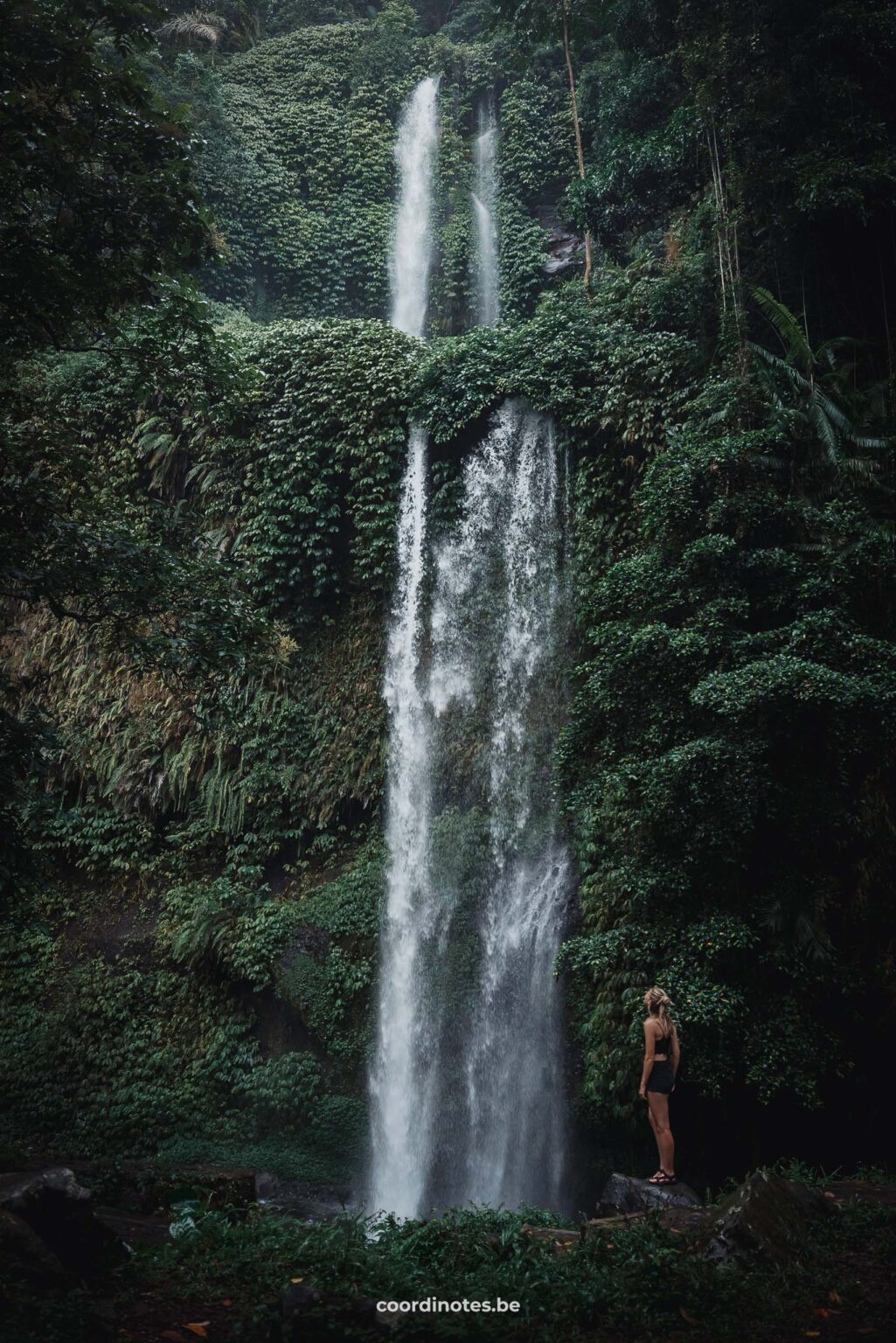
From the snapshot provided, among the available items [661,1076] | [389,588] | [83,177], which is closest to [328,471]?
[389,588]

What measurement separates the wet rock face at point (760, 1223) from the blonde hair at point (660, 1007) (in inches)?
55.8

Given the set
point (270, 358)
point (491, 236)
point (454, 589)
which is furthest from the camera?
point (491, 236)

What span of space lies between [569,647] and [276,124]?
17840 mm

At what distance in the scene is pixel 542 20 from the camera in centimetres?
1419

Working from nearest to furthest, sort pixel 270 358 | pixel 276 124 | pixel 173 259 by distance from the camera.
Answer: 1. pixel 173 259
2. pixel 270 358
3. pixel 276 124

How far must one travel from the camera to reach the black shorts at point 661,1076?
6188mm

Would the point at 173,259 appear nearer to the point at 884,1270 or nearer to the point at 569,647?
the point at 569,647

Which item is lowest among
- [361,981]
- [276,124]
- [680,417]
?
[361,981]

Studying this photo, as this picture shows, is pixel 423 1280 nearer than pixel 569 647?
Yes

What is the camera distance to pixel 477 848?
10.2 meters

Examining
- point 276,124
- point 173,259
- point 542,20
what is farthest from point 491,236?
point 173,259

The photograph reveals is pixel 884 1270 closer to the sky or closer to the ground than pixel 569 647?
closer to the ground

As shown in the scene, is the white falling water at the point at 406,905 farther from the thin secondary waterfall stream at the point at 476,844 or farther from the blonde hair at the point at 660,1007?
the blonde hair at the point at 660,1007

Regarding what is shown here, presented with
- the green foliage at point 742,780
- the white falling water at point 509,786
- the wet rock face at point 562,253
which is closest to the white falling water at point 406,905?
the white falling water at point 509,786
